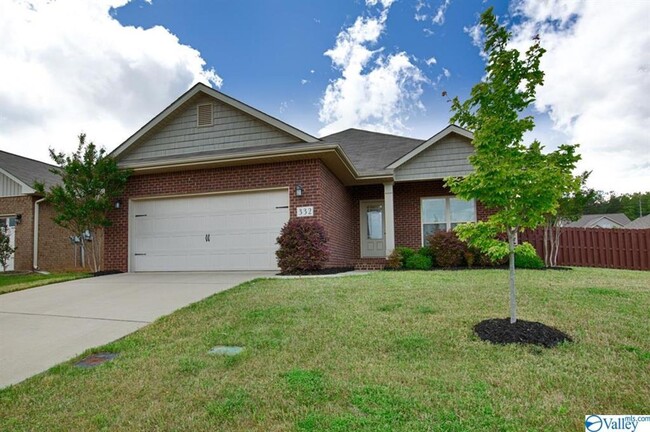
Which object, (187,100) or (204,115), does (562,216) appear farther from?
Answer: (187,100)

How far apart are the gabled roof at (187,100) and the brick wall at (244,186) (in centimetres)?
110

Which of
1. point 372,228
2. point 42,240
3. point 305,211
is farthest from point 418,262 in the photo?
point 42,240

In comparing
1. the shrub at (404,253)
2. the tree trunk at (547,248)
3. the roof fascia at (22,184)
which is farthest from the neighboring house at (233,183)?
the roof fascia at (22,184)

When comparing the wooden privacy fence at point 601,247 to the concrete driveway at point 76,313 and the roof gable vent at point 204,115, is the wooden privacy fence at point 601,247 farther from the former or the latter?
the concrete driveway at point 76,313

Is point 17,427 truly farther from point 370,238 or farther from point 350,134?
point 350,134

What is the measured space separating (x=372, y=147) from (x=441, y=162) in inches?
141

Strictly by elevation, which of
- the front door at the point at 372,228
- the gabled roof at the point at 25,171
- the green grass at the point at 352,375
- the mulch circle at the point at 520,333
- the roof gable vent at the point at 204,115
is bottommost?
the green grass at the point at 352,375

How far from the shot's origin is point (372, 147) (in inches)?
587

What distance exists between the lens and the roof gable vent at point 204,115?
11.2 m

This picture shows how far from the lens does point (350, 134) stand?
17000mm

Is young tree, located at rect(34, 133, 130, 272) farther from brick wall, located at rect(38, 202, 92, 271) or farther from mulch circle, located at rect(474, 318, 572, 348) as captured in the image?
mulch circle, located at rect(474, 318, 572, 348)

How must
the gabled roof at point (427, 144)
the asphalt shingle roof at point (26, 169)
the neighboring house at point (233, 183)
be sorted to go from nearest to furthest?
the neighboring house at point (233, 183) < the gabled roof at point (427, 144) < the asphalt shingle roof at point (26, 169)

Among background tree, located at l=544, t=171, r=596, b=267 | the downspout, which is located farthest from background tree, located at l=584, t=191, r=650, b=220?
the downspout

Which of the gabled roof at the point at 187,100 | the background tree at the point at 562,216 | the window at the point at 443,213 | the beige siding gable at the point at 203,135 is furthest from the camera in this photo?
A: the window at the point at 443,213
